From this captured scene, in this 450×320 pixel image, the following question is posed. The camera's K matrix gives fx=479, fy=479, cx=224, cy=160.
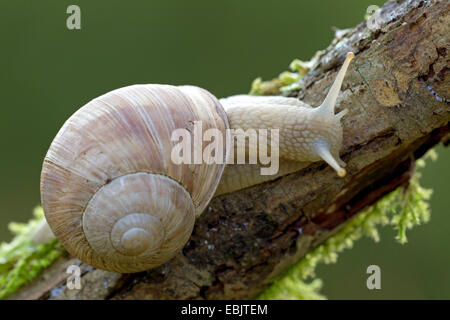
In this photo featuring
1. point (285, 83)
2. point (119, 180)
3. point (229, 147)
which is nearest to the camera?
point (119, 180)

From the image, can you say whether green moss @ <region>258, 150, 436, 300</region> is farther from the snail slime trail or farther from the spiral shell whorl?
the spiral shell whorl

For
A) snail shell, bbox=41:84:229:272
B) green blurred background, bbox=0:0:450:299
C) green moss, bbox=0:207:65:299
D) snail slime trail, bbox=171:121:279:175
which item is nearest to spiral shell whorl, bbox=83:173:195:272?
snail shell, bbox=41:84:229:272

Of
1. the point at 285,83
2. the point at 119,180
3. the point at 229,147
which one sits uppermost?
the point at 285,83

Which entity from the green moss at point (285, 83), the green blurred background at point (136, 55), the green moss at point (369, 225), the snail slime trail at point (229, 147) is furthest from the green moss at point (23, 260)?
the green blurred background at point (136, 55)

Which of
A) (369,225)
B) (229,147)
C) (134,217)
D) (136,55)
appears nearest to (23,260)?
(134,217)

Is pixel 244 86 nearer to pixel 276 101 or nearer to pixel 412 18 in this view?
pixel 276 101

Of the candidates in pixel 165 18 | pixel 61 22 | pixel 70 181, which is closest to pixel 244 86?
pixel 165 18

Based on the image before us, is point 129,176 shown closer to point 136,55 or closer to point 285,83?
point 285,83

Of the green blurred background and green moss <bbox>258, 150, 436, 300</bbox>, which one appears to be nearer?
green moss <bbox>258, 150, 436, 300</bbox>
